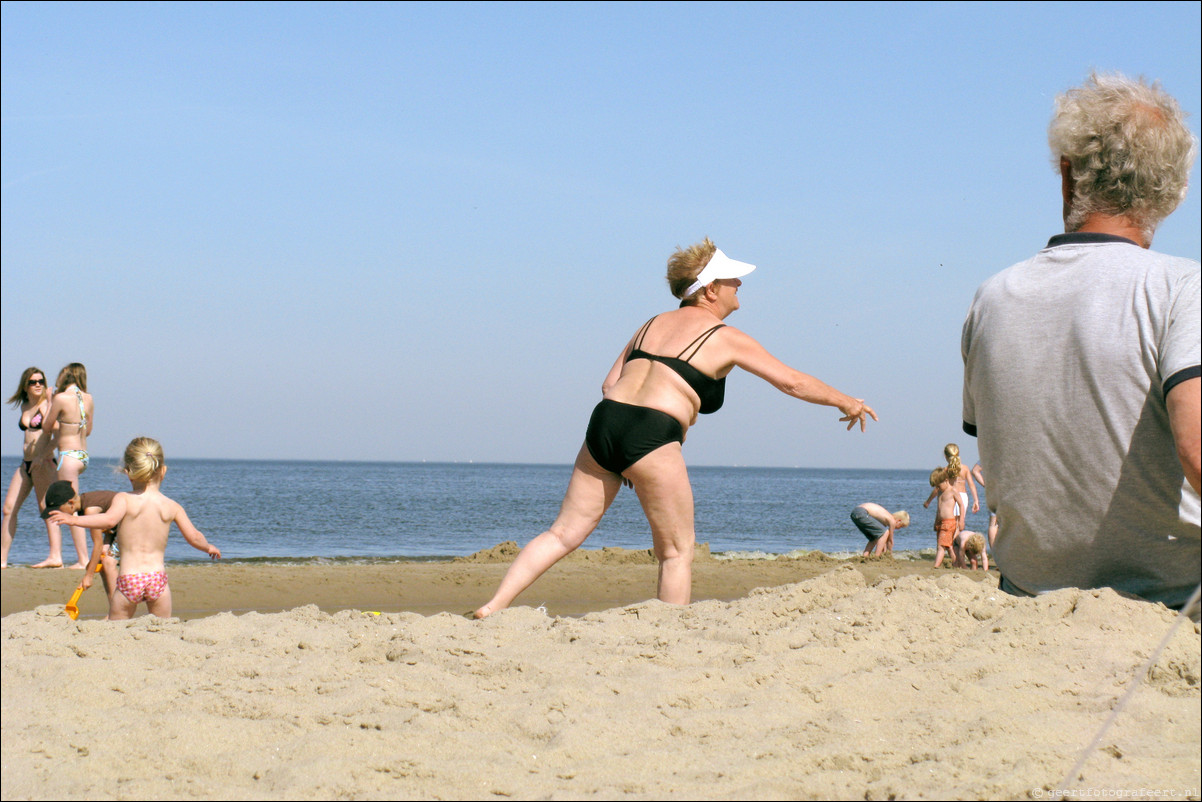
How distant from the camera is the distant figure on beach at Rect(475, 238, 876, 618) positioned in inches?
176

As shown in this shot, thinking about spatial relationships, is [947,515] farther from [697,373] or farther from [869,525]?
[697,373]

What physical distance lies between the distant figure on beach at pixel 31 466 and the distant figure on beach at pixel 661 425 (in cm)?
568

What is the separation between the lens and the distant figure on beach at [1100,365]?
8.00 feet

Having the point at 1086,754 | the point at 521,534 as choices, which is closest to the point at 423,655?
the point at 1086,754

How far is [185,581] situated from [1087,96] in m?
7.46

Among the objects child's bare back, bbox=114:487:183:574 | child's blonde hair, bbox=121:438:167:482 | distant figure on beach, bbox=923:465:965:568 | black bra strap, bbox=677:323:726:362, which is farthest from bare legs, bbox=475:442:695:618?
distant figure on beach, bbox=923:465:965:568

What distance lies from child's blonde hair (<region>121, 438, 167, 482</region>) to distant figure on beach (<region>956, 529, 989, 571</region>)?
9.22 meters

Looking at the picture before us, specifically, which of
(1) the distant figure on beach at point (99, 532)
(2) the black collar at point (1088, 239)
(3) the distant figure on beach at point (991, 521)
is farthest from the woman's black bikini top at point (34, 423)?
(2) the black collar at point (1088, 239)

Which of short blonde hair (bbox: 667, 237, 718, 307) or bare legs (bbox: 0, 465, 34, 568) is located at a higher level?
short blonde hair (bbox: 667, 237, 718, 307)

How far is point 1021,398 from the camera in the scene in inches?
104

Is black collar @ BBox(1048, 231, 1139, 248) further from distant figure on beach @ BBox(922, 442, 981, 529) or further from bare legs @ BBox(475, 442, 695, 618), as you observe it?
distant figure on beach @ BBox(922, 442, 981, 529)

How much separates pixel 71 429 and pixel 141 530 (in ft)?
13.2

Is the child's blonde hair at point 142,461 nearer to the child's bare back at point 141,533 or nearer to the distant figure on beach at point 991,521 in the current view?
the child's bare back at point 141,533

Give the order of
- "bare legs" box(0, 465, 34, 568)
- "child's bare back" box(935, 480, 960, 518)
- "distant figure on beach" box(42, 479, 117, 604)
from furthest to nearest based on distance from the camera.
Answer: "child's bare back" box(935, 480, 960, 518)
"bare legs" box(0, 465, 34, 568)
"distant figure on beach" box(42, 479, 117, 604)
